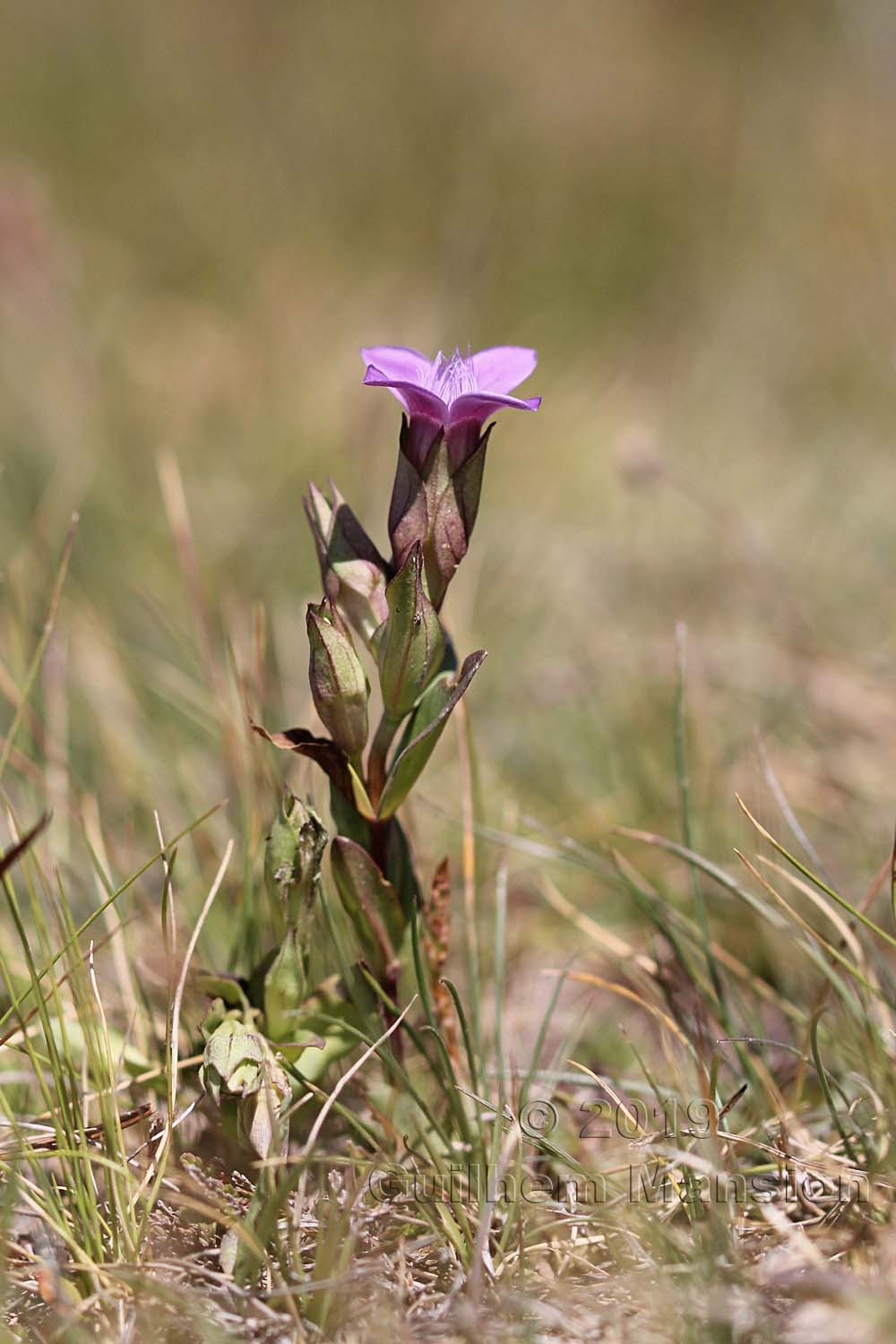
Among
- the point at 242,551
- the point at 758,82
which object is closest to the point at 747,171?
the point at 758,82

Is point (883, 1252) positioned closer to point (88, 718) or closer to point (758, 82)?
point (88, 718)

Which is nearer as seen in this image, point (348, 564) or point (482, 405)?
point (482, 405)

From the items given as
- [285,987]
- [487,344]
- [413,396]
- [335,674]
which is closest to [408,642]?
[335,674]

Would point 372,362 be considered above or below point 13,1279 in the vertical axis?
above

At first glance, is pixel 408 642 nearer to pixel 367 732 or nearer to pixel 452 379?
pixel 367 732

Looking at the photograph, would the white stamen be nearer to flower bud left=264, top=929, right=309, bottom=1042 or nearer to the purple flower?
the purple flower
